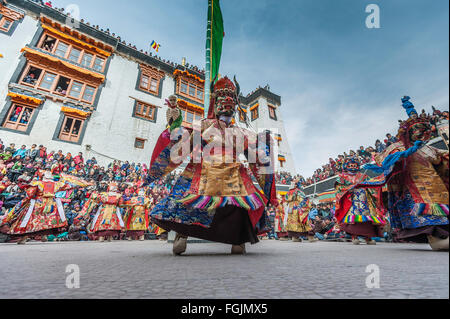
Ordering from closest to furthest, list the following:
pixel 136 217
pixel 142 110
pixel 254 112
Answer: pixel 136 217, pixel 142 110, pixel 254 112

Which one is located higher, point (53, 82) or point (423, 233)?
point (53, 82)

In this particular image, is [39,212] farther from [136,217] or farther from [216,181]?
[216,181]

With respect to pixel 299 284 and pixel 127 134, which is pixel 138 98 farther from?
pixel 299 284

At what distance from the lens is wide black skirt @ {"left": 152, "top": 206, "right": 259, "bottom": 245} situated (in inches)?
102

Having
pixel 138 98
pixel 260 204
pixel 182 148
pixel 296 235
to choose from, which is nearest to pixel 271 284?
pixel 260 204

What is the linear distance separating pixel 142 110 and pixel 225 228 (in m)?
16.3

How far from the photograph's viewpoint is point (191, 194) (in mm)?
2605

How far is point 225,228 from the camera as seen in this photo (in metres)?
2.71

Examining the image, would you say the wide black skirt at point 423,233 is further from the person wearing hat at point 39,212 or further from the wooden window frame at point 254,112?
the wooden window frame at point 254,112

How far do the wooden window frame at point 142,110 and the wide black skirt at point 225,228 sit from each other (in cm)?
1570

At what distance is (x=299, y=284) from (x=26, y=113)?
17.2 meters

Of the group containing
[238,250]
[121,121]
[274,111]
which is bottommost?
[238,250]

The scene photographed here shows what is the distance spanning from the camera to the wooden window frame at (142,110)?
16686 mm

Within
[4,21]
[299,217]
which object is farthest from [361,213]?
[4,21]
